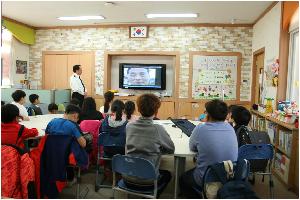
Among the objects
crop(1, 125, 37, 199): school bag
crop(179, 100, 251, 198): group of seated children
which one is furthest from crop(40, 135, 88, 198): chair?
crop(179, 100, 251, 198): group of seated children

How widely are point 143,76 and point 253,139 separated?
179 inches

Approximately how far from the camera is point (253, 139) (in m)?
3.05

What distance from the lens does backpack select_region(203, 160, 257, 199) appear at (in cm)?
197

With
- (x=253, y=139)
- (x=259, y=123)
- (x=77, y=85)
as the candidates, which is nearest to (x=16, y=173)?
(x=253, y=139)

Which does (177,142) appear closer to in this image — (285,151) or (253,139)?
(253,139)

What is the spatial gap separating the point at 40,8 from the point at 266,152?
16.3 feet

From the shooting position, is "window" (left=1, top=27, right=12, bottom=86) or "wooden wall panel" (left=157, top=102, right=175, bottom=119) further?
"wooden wall panel" (left=157, top=102, right=175, bottom=119)

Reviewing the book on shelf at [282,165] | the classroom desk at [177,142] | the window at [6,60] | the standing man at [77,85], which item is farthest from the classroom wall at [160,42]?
the classroom desk at [177,142]

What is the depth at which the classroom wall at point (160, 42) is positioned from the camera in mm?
6777

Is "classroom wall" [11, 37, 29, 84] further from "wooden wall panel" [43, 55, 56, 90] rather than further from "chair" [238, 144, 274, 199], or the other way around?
"chair" [238, 144, 274, 199]

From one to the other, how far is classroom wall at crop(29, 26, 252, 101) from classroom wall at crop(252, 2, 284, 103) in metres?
0.69

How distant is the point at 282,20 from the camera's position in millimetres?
4539

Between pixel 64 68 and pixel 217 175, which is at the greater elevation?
pixel 64 68

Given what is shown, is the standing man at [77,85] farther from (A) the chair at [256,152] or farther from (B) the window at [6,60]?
(A) the chair at [256,152]
